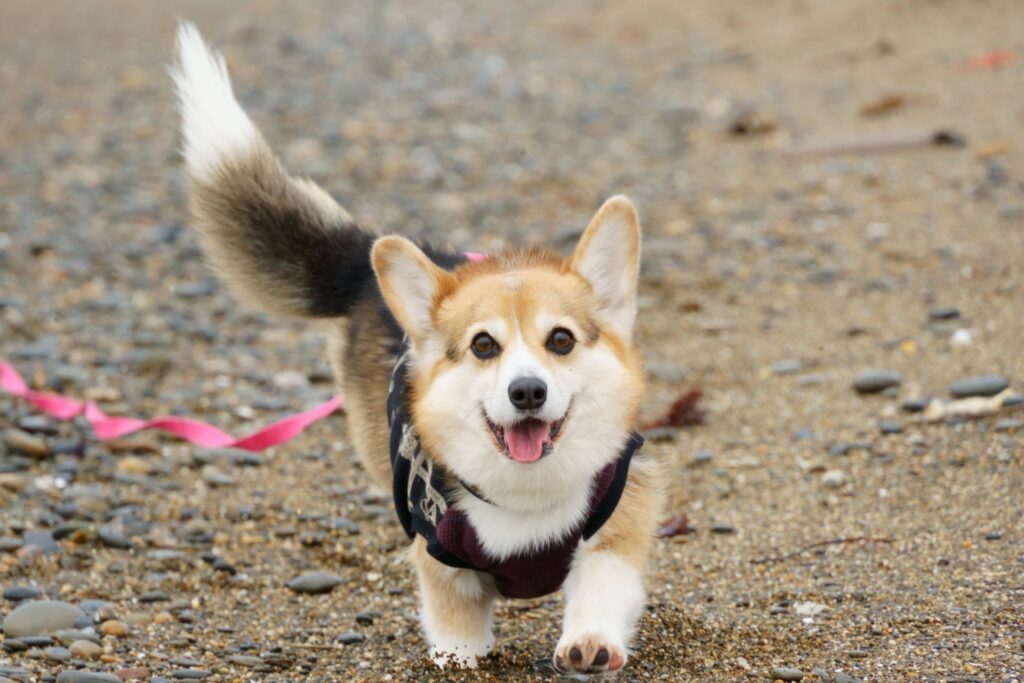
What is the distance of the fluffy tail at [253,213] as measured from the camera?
5.04 metres

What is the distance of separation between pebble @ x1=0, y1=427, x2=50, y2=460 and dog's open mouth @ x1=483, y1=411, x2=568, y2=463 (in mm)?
3021

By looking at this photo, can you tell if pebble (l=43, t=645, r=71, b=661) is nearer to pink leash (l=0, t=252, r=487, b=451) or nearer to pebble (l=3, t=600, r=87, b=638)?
pebble (l=3, t=600, r=87, b=638)

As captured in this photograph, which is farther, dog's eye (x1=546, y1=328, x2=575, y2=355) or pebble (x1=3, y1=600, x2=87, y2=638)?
pebble (x1=3, y1=600, x2=87, y2=638)

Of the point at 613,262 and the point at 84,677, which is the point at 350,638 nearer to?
the point at 84,677

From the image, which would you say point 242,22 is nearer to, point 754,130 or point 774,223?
point 754,130

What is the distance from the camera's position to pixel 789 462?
569 centimetres

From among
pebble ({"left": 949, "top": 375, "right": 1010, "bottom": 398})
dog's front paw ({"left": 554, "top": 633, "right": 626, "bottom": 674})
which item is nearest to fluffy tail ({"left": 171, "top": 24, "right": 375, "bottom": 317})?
dog's front paw ({"left": 554, "top": 633, "right": 626, "bottom": 674})

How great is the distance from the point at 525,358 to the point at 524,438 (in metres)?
0.23

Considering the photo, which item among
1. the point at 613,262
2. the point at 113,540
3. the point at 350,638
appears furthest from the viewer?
the point at 113,540

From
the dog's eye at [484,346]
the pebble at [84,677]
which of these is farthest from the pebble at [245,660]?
the dog's eye at [484,346]

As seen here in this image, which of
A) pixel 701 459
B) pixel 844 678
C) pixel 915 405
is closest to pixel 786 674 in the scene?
pixel 844 678

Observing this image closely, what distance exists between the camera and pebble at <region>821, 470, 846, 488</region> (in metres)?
5.41

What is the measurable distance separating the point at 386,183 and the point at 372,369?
18.4 ft

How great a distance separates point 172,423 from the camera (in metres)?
5.59
